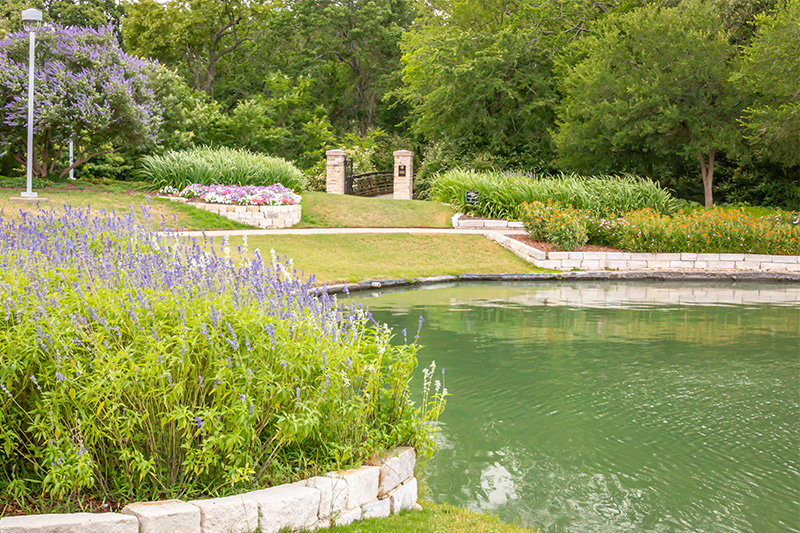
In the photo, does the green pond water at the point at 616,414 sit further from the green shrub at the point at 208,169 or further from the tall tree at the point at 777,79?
the tall tree at the point at 777,79

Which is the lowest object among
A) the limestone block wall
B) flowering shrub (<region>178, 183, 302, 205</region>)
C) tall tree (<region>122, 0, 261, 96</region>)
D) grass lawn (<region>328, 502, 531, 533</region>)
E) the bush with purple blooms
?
grass lawn (<region>328, 502, 531, 533</region>)

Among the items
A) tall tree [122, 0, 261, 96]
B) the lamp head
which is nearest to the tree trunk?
the lamp head

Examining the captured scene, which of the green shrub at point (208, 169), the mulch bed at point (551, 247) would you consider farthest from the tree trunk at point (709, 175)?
the green shrub at point (208, 169)

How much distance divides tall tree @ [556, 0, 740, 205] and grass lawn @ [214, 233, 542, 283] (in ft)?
27.5

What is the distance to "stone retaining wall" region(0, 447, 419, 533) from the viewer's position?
10.6 feet

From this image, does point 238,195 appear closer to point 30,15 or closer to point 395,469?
point 30,15

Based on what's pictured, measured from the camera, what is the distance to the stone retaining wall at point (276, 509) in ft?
10.6

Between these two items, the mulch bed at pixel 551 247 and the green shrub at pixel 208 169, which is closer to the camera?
the mulch bed at pixel 551 247

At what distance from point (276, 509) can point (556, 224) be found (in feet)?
42.7

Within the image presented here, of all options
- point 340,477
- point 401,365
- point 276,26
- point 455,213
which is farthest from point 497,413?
point 276,26

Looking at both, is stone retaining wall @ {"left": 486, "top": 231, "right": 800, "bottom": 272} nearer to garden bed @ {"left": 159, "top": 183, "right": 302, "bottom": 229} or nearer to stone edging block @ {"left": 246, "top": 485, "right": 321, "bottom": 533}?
garden bed @ {"left": 159, "top": 183, "right": 302, "bottom": 229}

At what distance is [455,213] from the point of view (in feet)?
63.7

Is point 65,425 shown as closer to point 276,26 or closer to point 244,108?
point 244,108

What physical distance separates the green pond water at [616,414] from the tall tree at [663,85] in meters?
11.7
